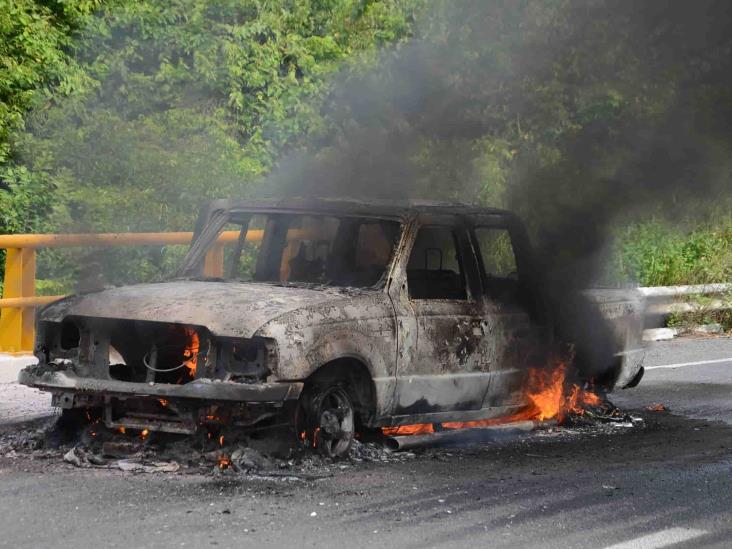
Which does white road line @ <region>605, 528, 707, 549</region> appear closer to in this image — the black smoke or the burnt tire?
the burnt tire

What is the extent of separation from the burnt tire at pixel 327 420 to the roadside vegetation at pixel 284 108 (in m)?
4.11

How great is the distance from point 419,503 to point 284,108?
58.2 feet

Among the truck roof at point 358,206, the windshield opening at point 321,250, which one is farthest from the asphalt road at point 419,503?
the truck roof at point 358,206

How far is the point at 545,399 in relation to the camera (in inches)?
374

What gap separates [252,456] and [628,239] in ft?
44.7

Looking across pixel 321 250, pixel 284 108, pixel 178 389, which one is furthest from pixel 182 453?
pixel 284 108

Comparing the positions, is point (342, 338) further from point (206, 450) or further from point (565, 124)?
point (565, 124)

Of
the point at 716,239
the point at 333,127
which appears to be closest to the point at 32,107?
the point at 333,127

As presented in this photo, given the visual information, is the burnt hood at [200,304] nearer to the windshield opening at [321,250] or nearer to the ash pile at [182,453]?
the windshield opening at [321,250]

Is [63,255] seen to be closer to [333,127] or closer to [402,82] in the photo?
[333,127]

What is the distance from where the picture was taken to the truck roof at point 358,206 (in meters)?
8.68

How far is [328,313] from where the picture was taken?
Answer: 25.3 ft

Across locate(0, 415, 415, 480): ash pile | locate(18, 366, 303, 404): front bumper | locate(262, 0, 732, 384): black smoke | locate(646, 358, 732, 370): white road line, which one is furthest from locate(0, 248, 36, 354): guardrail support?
locate(646, 358, 732, 370): white road line

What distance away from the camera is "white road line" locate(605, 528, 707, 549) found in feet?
19.8
